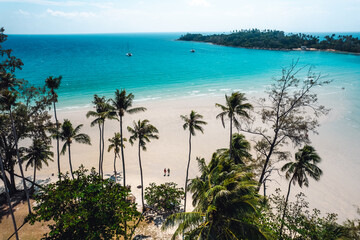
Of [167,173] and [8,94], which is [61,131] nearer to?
[8,94]

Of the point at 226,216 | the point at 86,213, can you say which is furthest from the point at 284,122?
→ the point at 86,213

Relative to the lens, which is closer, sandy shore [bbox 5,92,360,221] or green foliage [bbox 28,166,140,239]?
green foliage [bbox 28,166,140,239]

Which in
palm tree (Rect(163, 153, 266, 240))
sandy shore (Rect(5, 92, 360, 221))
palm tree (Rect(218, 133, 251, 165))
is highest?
palm tree (Rect(163, 153, 266, 240))

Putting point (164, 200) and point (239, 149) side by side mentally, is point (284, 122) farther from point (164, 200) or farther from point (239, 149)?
point (164, 200)

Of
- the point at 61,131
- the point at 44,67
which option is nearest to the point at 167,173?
the point at 61,131

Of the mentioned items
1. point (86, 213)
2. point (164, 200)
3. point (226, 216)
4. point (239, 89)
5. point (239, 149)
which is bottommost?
point (164, 200)

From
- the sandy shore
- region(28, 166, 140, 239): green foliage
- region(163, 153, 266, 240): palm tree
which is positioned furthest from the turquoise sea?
region(28, 166, 140, 239): green foliage

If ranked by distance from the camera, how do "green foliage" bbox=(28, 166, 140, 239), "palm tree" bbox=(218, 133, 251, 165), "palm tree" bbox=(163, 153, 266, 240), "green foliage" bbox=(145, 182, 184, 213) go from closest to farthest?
"palm tree" bbox=(163, 153, 266, 240) < "green foliage" bbox=(28, 166, 140, 239) < "palm tree" bbox=(218, 133, 251, 165) < "green foliage" bbox=(145, 182, 184, 213)

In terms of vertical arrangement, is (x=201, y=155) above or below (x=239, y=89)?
below

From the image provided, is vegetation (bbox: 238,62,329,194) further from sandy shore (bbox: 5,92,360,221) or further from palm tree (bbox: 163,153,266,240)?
palm tree (bbox: 163,153,266,240)
